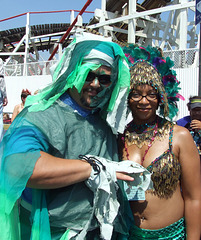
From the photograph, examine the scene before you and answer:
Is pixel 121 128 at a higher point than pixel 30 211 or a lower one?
higher

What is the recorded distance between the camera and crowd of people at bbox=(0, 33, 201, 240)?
123 centimetres

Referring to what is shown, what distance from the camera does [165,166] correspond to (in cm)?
162

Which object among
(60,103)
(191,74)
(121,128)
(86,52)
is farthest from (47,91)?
(191,74)

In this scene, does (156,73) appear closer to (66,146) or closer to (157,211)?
(66,146)

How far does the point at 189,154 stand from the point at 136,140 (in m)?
0.40

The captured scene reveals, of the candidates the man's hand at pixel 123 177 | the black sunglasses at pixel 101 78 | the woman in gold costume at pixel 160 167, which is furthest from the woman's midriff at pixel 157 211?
the black sunglasses at pixel 101 78

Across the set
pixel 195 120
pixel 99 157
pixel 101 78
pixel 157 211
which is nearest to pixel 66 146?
pixel 99 157

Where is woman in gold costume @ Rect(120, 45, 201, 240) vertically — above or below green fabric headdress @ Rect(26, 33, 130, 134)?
below

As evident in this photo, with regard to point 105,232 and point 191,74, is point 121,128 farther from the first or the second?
point 191,74

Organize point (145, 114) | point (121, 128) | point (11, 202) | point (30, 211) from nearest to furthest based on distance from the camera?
point (11, 202), point (30, 211), point (121, 128), point (145, 114)

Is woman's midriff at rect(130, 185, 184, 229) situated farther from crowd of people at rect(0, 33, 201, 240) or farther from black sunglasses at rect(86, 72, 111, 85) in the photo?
black sunglasses at rect(86, 72, 111, 85)

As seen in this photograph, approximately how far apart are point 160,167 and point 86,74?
0.83m

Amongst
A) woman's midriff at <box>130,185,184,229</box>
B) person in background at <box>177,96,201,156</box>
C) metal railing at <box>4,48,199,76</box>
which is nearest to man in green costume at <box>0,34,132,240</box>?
woman's midriff at <box>130,185,184,229</box>

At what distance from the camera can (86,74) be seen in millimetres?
1408
